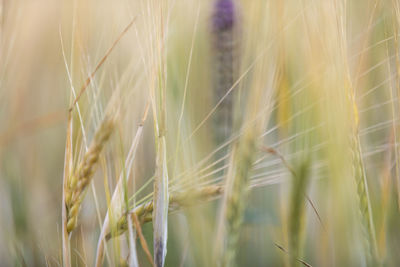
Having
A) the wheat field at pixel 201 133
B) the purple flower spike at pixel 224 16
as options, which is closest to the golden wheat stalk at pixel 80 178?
the wheat field at pixel 201 133

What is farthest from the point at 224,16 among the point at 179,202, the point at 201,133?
the point at 179,202

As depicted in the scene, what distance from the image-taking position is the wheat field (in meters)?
0.48

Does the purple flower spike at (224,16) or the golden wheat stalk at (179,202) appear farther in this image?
the purple flower spike at (224,16)

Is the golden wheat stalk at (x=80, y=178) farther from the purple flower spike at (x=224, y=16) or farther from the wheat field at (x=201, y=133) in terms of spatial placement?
the purple flower spike at (x=224, y=16)

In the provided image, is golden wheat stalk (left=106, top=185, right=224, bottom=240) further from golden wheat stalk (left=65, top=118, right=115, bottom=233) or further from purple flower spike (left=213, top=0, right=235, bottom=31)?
purple flower spike (left=213, top=0, right=235, bottom=31)

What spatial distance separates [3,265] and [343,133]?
0.57 m

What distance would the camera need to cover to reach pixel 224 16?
0.63 metres

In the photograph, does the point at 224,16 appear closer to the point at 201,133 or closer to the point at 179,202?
the point at 201,133

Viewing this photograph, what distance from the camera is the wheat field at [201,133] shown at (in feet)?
1.56

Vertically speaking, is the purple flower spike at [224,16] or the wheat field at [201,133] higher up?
the purple flower spike at [224,16]

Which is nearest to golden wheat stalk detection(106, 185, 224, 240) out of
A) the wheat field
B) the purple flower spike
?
the wheat field

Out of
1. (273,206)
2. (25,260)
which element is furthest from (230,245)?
(25,260)

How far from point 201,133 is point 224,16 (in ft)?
0.60

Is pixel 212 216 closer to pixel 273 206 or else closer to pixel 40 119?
pixel 273 206
